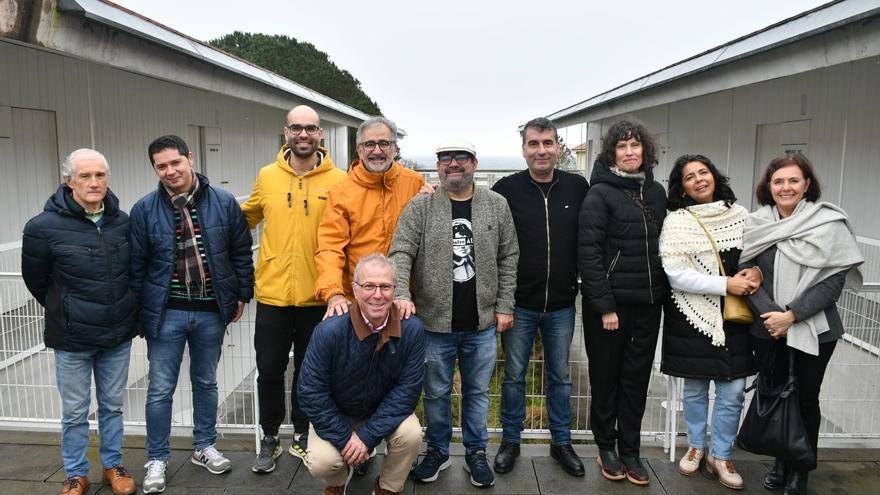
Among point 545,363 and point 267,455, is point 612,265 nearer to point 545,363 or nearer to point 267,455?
point 545,363

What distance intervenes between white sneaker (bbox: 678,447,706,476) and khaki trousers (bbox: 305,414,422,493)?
1666 millimetres

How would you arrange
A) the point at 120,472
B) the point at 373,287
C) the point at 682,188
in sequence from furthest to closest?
1. the point at 682,188
2. the point at 120,472
3. the point at 373,287

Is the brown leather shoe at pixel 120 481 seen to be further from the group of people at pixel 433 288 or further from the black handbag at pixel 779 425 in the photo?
the black handbag at pixel 779 425

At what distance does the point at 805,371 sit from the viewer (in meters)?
3.18

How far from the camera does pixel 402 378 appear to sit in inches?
119

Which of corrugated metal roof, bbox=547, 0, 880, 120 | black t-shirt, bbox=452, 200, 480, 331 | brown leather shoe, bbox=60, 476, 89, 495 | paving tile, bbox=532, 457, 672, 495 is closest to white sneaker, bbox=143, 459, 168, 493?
brown leather shoe, bbox=60, 476, 89, 495

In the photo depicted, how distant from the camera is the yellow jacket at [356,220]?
3.20 m

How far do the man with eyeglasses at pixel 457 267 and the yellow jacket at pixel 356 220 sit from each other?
0.49 feet

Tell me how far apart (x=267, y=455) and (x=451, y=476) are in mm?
1100

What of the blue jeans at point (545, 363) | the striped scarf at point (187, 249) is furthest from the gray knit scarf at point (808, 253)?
the striped scarf at point (187, 249)

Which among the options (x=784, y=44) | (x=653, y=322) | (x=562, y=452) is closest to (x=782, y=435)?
(x=653, y=322)

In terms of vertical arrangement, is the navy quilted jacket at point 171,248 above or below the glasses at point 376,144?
below

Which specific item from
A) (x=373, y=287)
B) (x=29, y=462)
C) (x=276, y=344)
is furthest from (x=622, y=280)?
(x=29, y=462)

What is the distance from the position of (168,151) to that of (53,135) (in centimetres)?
465
